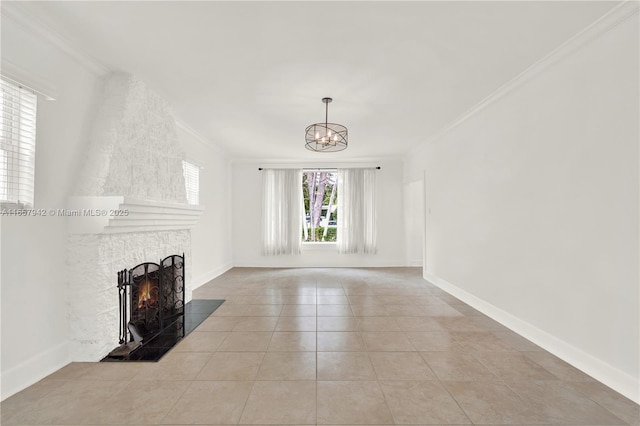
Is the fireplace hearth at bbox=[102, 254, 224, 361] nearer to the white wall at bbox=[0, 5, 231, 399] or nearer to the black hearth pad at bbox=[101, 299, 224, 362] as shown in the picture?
the black hearth pad at bbox=[101, 299, 224, 362]

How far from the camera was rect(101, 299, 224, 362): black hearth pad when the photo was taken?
264 centimetres

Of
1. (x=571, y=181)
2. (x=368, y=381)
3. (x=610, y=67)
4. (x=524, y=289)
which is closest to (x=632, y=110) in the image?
(x=610, y=67)

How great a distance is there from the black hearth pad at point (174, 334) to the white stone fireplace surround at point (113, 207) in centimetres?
26

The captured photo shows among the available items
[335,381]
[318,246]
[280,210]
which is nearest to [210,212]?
[280,210]

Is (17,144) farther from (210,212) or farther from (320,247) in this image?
(320,247)

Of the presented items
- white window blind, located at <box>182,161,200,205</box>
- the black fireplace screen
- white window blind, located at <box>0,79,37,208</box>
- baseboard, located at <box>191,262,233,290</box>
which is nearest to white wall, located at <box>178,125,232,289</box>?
baseboard, located at <box>191,262,233,290</box>

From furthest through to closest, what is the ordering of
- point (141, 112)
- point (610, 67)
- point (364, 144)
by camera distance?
point (364, 144), point (141, 112), point (610, 67)

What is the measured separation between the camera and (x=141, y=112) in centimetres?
300

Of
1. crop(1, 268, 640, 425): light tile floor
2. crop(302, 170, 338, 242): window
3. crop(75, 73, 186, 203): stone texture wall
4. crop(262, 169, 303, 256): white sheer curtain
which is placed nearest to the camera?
crop(1, 268, 640, 425): light tile floor

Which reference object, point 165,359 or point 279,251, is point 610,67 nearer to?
point 165,359

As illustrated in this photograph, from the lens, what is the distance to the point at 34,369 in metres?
2.20

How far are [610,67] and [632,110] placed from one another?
40cm

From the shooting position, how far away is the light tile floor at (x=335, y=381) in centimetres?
186

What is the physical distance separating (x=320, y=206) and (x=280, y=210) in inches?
41.6
